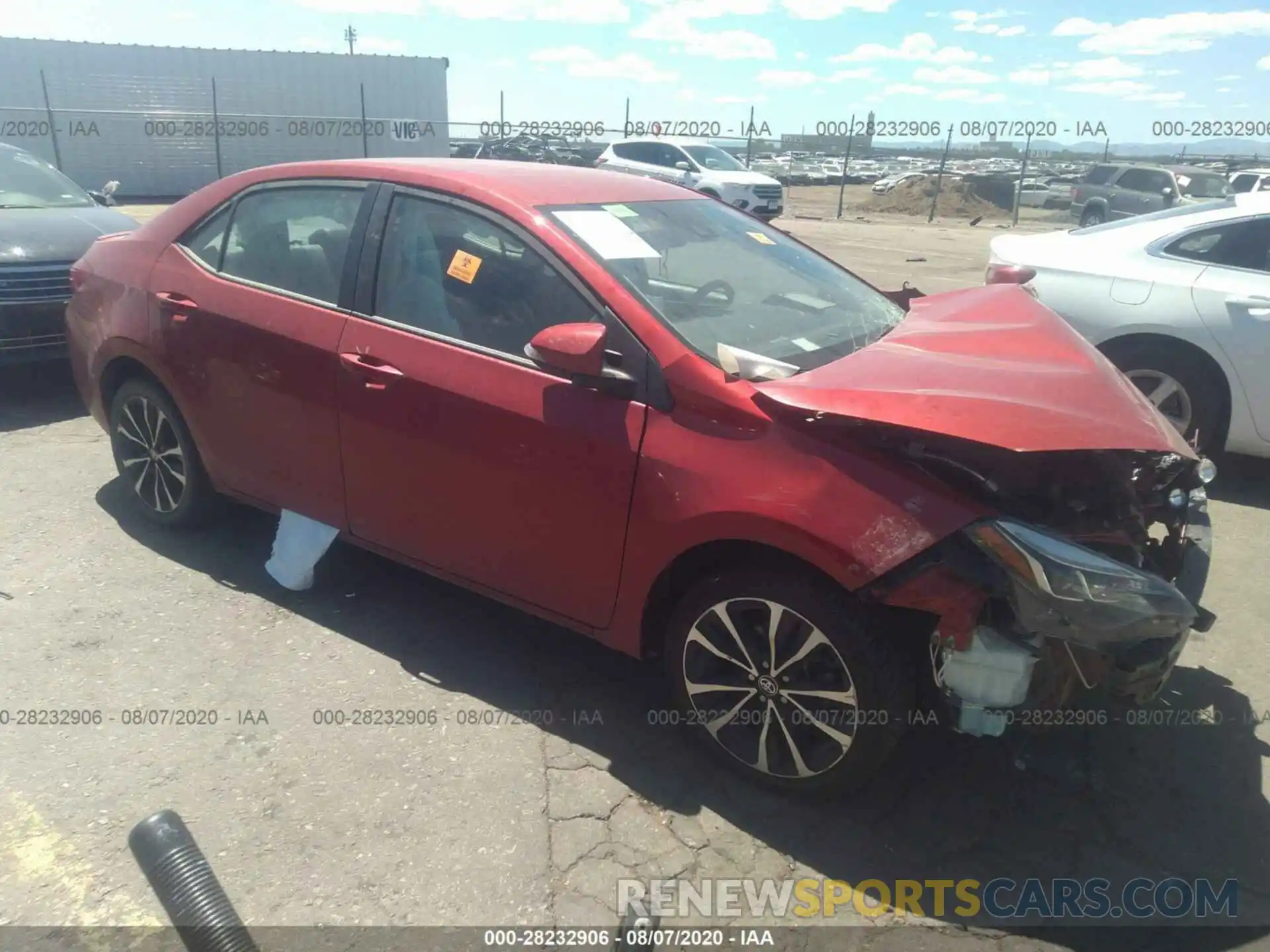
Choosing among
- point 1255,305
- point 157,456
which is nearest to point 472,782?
point 157,456

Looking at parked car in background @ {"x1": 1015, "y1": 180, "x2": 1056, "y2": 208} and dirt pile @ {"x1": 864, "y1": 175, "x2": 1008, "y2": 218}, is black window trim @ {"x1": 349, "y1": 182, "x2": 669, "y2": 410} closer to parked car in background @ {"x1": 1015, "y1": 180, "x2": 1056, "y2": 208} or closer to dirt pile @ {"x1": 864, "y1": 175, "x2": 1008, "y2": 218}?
dirt pile @ {"x1": 864, "y1": 175, "x2": 1008, "y2": 218}

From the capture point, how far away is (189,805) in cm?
274

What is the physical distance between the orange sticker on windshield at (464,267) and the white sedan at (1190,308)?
2855 mm

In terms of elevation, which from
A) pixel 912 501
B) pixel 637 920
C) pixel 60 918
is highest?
pixel 912 501

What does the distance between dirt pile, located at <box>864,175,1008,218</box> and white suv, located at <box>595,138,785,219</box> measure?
10010 mm

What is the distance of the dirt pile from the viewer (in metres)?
29.1

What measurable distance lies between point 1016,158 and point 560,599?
29.2m

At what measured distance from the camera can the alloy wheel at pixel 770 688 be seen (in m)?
2.62

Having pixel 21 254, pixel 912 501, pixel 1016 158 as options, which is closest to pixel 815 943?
pixel 912 501

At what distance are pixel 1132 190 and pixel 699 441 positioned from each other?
73.4 feet

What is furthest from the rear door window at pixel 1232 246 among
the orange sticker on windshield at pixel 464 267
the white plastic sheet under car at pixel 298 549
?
the white plastic sheet under car at pixel 298 549

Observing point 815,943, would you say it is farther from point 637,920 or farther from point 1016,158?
point 1016,158

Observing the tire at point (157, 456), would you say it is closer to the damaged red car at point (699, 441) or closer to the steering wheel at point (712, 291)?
the damaged red car at point (699, 441)

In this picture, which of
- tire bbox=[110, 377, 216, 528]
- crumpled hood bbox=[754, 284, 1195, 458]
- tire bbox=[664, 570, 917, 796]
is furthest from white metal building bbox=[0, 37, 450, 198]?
tire bbox=[664, 570, 917, 796]
